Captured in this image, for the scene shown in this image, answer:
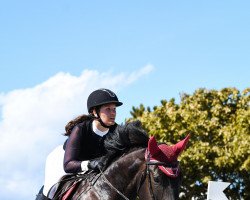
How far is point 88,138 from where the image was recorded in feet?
25.5

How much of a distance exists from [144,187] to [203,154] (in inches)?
895

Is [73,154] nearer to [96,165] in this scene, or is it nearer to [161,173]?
[96,165]

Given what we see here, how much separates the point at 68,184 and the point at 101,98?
1.06 meters

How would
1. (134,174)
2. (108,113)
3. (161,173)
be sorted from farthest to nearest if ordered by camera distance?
(108,113) → (134,174) → (161,173)

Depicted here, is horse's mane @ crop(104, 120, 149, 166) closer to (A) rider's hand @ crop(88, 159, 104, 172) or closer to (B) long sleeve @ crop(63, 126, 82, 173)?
(A) rider's hand @ crop(88, 159, 104, 172)

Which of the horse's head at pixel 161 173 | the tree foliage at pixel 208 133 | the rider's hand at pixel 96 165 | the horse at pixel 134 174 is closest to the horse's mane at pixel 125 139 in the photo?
the horse at pixel 134 174

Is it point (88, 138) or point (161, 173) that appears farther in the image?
point (88, 138)

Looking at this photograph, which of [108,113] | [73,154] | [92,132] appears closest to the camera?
[73,154]

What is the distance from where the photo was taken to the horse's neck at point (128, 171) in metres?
6.95

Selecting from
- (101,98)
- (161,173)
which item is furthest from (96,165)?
(161,173)

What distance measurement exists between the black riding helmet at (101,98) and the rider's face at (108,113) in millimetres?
73

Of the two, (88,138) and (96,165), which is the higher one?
(88,138)

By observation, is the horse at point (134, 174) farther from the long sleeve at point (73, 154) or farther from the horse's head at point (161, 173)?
the long sleeve at point (73, 154)

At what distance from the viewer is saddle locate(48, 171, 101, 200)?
742 centimetres
